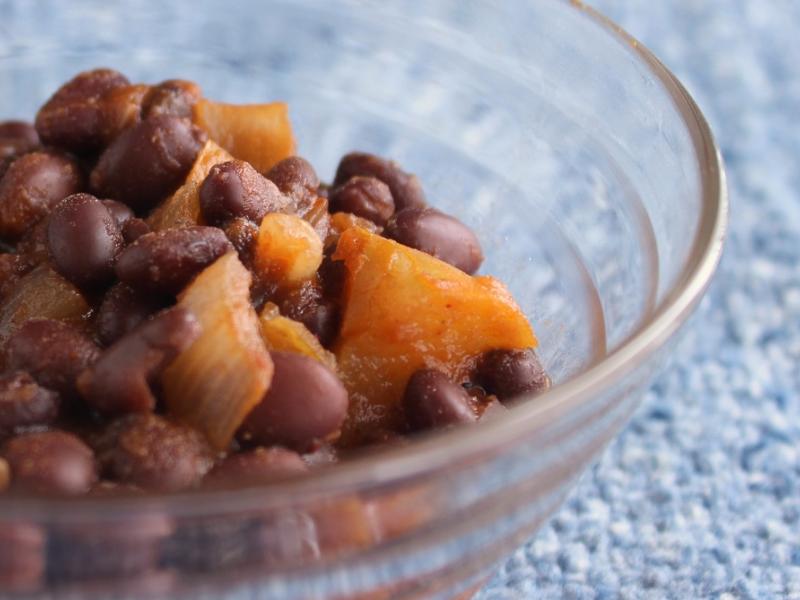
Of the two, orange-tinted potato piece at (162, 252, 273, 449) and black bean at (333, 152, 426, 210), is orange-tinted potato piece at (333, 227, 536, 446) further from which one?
black bean at (333, 152, 426, 210)

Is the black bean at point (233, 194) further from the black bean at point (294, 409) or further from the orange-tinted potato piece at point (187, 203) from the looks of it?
the black bean at point (294, 409)

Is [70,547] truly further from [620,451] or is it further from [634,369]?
[620,451]

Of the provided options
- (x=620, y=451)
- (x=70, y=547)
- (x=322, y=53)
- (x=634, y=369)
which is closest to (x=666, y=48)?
(x=322, y=53)

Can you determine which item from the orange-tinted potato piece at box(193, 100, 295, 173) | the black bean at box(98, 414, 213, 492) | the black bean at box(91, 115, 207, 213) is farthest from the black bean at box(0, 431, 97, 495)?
the orange-tinted potato piece at box(193, 100, 295, 173)

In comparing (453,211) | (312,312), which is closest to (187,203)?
(312,312)

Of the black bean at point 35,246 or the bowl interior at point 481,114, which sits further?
the bowl interior at point 481,114

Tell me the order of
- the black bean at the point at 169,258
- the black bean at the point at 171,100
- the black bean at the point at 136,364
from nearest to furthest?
1. the black bean at the point at 136,364
2. the black bean at the point at 169,258
3. the black bean at the point at 171,100

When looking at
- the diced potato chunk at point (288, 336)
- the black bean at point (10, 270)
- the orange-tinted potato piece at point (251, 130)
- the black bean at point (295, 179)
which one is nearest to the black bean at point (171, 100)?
the orange-tinted potato piece at point (251, 130)

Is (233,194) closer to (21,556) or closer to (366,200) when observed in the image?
(366,200)
